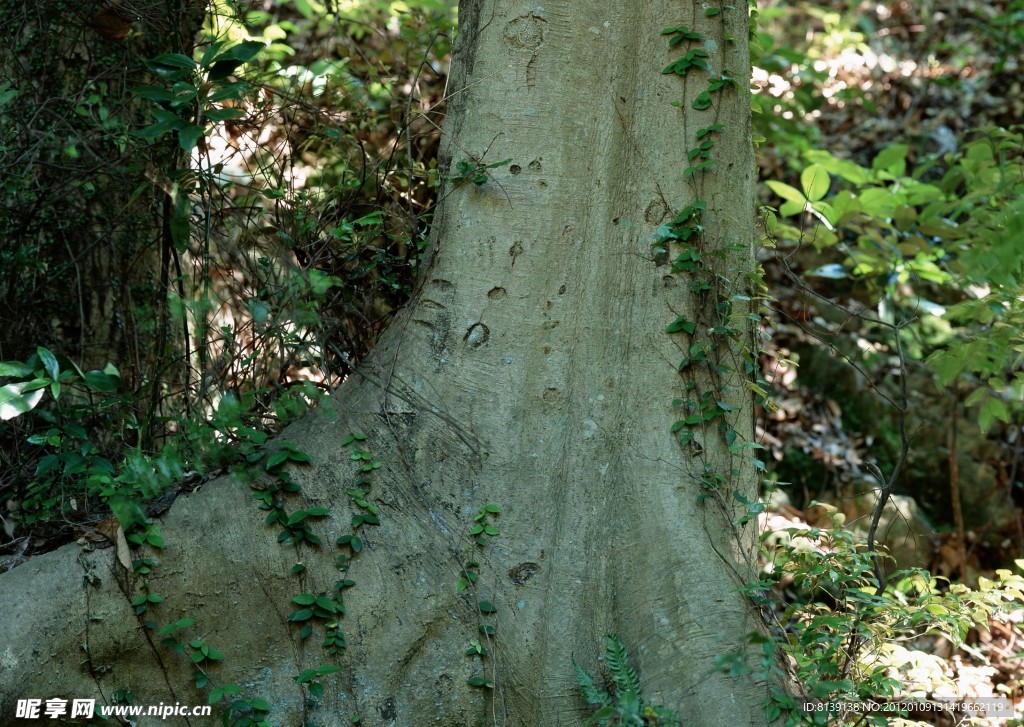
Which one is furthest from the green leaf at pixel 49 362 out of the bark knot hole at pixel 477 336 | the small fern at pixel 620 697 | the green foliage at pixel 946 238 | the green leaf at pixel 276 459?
the green foliage at pixel 946 238

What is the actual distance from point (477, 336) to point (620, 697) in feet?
4.00

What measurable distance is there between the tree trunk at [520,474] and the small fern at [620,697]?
52 millimetres

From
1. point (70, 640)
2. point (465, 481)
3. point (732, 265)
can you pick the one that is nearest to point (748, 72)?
point (732, 265)

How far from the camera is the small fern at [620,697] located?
234 centimetres

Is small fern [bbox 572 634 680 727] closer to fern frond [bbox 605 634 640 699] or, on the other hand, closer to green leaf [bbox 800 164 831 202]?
fern frond [bbox 605 634 640 699]

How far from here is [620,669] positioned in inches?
98.0

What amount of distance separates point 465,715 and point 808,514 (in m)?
3.16

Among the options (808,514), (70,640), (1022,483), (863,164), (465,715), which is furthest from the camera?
(863,164)

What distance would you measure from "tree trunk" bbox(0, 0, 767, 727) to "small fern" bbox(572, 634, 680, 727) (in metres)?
0.05

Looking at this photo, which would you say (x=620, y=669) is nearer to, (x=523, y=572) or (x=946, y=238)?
(x=523, y=572)

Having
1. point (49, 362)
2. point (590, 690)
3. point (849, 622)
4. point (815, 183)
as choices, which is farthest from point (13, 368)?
point (815, 183)

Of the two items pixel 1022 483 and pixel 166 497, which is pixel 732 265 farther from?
pixel 1022 483

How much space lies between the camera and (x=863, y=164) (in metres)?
6.97

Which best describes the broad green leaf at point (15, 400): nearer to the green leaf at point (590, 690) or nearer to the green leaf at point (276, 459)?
the green leaf at point (276, 459)
